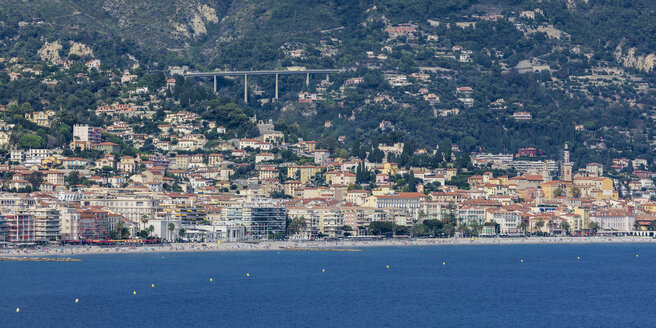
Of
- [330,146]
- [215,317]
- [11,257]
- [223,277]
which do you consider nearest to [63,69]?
[330,146]

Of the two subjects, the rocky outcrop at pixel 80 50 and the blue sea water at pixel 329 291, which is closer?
the blue sea water at pixel 329 291

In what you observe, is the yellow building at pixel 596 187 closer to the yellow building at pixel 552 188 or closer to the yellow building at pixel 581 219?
the yellow building at pixel 552 188

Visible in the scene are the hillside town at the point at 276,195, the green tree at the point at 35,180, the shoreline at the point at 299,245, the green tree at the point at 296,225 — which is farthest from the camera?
the green tree at the point at 35,180

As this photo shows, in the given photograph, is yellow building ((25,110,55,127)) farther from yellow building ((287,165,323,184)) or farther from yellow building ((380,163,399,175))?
yellow building ((380,163,399,175))

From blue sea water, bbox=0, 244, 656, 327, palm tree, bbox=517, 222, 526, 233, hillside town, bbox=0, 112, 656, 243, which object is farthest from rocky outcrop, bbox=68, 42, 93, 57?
blue sea water, bbox=0, 244, 656, 327

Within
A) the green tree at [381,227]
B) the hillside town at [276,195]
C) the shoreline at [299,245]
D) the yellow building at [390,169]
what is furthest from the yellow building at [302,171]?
the shoreline at [299,245]

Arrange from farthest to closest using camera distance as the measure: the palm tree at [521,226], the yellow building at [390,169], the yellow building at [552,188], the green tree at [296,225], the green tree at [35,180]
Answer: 1. the yellow building at [552,188]
2. the yellow building at [390,169]
3. the palm tree at [521,226]
4. the green tree at [35,180]
5. the green tree at [296,225]

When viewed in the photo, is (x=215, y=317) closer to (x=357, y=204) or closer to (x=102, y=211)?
(x=102, y=211)
